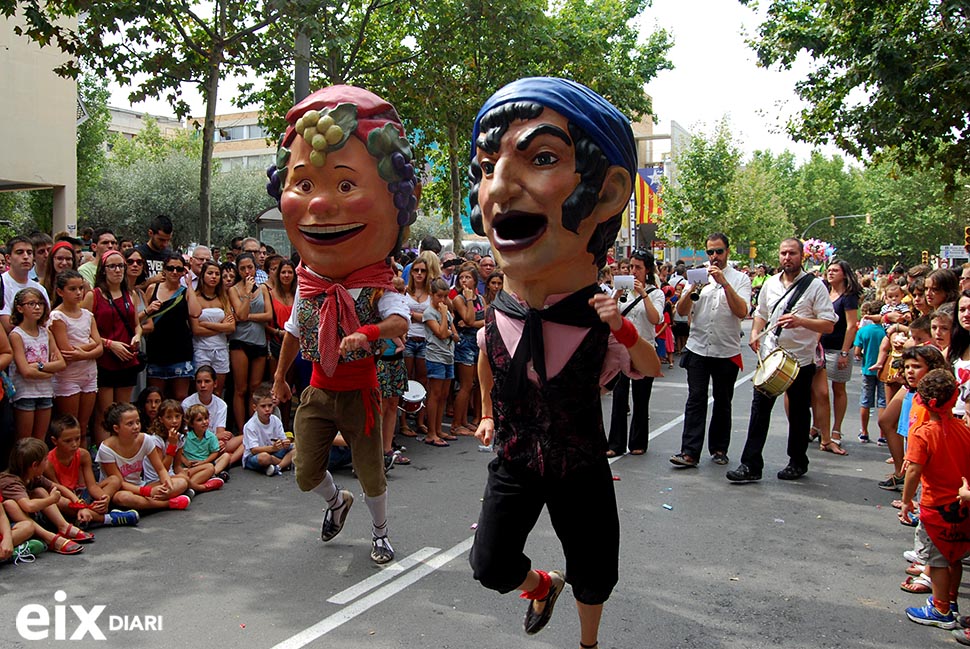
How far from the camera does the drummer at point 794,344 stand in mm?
6875

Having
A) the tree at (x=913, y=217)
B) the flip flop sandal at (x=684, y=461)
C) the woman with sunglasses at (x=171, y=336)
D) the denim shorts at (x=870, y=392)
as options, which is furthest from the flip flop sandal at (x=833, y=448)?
the tree at (x=913, y=217)

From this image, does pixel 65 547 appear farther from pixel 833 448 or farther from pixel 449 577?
pixel 833 448

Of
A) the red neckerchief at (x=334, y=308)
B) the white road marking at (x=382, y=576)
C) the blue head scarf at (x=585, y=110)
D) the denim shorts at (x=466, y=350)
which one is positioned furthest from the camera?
the denim shorts at (x=466, y=350)

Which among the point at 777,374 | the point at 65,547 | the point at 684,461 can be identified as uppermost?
the point at 777,374

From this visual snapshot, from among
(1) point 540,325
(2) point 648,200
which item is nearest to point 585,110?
(1) point 540,325

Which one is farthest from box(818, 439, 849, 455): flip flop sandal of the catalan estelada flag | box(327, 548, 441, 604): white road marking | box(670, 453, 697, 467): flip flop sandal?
the catalan estelada flag

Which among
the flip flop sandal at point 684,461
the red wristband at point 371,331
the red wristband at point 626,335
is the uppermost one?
the red wristband at point 626,335

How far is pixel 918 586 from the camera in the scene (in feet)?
15.0

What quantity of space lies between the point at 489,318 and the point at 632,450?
4743 millimetres

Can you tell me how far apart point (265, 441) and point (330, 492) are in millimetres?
2395

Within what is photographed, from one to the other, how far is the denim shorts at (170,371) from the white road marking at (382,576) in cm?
343

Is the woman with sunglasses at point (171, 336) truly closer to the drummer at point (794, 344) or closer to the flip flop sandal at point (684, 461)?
the flip flop sandal at point (684, 461)

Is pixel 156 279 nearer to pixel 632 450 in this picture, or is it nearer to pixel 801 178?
pixel 632 450

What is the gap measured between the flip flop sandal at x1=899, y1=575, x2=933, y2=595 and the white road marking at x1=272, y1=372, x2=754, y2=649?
252 cm
